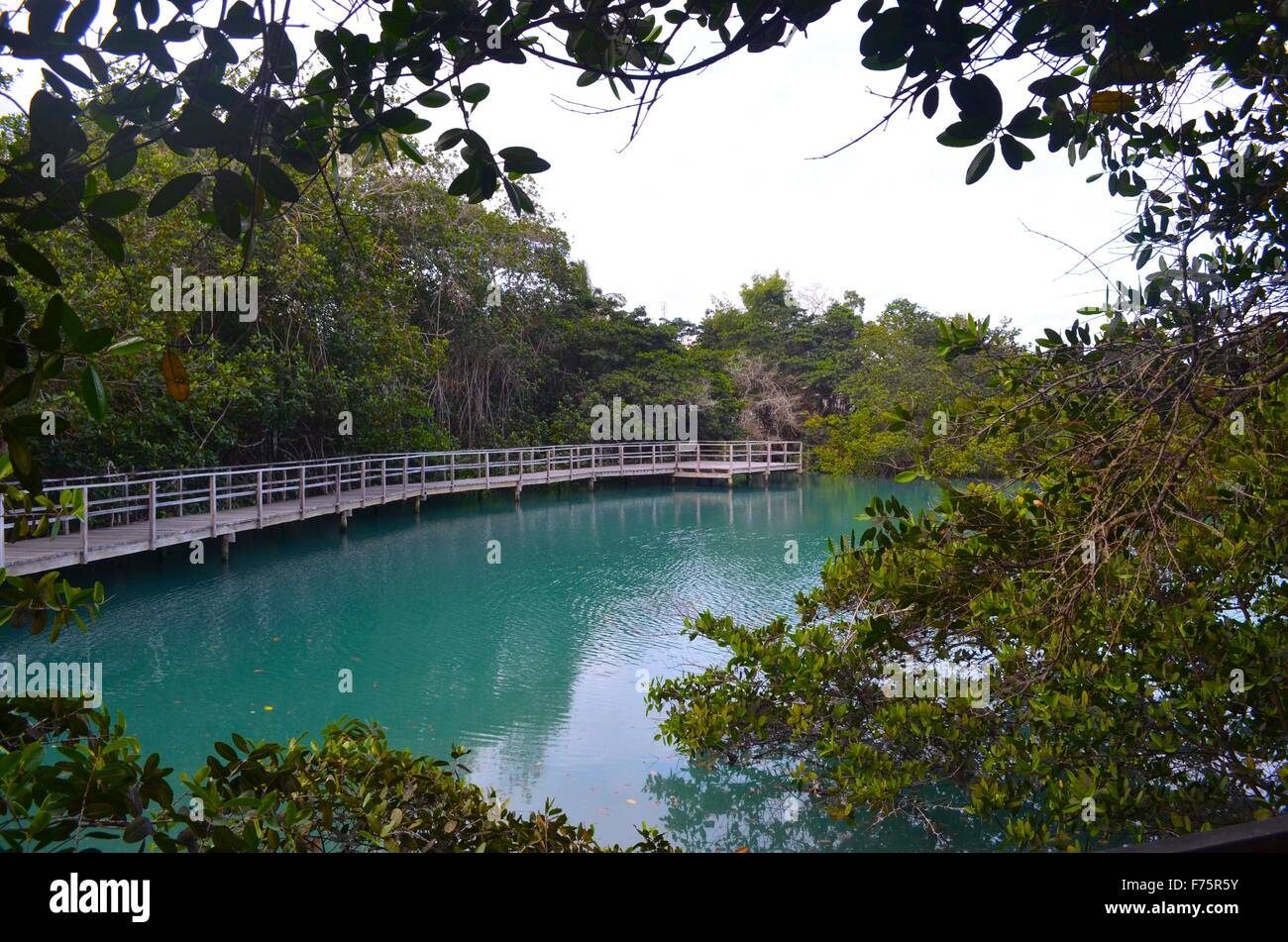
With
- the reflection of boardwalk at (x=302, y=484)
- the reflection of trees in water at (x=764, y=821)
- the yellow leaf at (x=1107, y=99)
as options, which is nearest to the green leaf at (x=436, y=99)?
the reflection of boardwalk at (x=302, y=484)

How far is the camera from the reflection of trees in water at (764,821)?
393 cm

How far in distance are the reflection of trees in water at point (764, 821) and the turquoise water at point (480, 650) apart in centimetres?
1

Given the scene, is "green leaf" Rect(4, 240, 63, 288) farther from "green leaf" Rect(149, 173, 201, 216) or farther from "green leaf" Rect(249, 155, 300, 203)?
"green leaf" Rect(249, 155, 300, 203)

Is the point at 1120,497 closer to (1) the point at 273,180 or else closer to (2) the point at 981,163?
(2) the point at 981,163

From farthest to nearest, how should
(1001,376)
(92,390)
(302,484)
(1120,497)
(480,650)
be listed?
(302,484)
(480,650)
(1001,376)
(1120,497)
(92,390)

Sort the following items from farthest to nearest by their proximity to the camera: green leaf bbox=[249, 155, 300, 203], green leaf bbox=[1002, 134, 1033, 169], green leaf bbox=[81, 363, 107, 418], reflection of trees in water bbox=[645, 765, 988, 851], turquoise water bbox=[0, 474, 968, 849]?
1. turquoise water bbox=[0, 474, 968, 849]
2. reflection of trees in water bbox=[645, 765, 988, 851]
3. green leaf bbox=[1002, 134, 1033, 169]
4. green leaf bbox=[249, 155, 300, 203]
5. green leaf bbox=[81, 363, 107, 418]

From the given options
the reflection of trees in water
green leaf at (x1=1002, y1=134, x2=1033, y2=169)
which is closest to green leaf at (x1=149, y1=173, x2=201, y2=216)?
green leaf at (x1=1002, y1=134, x2=1033, y2=169)

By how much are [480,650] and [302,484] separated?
217 inches

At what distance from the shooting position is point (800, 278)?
84.2ft

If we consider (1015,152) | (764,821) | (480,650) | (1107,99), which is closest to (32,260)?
(1015,152)

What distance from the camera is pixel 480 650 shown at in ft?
23.4

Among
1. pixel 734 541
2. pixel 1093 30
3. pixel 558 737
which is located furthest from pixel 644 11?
pixel 734 541

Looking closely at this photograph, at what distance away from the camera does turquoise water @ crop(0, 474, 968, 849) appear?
460 cm

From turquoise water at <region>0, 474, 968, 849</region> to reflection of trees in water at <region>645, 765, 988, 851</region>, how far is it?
1cm
